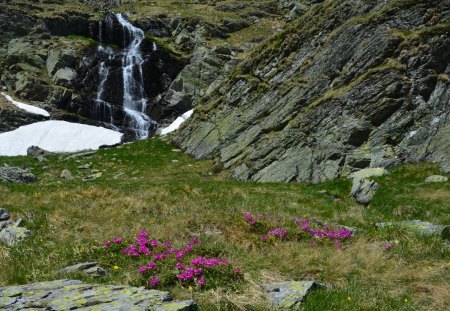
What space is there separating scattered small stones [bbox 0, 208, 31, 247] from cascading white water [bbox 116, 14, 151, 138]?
45.5 m

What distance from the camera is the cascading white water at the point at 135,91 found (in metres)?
60.5

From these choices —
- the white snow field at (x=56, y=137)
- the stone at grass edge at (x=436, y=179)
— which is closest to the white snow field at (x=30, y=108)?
the white snow field at (x=56, y=137)

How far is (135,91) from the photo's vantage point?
213 feet

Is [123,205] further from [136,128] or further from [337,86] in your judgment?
[136,128]

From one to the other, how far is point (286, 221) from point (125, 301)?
24.7 ft

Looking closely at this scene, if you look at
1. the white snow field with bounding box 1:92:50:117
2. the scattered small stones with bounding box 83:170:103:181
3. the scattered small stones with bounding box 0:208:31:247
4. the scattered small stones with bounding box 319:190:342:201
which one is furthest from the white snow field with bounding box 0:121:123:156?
the scattered small stones with bounding box 0:208:31:247

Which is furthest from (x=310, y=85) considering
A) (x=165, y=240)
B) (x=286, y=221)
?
(x=165, y=240)

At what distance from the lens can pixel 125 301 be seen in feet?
20.1

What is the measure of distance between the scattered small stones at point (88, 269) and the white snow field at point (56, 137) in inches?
1813

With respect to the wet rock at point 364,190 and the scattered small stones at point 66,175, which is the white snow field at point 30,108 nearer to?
the scattered small stones at point 66,175

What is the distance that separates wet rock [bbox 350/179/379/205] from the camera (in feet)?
62.8

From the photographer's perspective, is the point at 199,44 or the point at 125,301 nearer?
the point at 125,301

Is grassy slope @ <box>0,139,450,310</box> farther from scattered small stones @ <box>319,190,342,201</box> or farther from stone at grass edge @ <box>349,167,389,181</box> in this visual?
stone at grass edge @ <box>349,167,389,181</box>

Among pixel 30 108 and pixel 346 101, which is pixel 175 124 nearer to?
pixel 30 108
